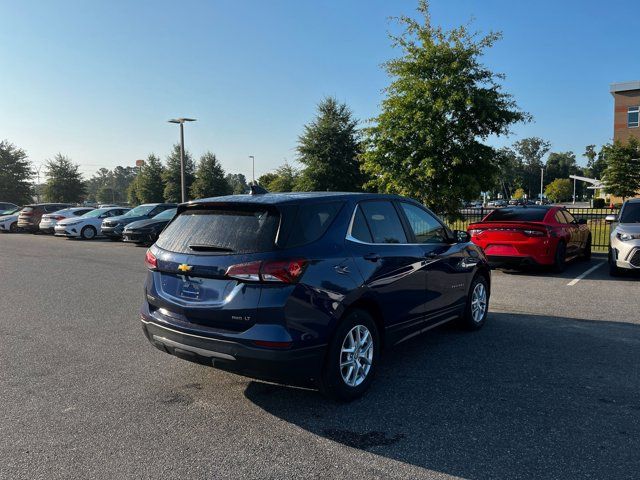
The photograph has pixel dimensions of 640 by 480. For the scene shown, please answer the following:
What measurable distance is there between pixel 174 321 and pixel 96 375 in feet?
4.33

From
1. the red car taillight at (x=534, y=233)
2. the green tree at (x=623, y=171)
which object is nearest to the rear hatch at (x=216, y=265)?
the red car taillight at (x=534, y=233)

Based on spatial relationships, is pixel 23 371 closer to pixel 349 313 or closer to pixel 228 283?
pixel 228 283

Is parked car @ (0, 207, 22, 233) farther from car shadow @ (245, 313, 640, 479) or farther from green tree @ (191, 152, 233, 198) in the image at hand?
car shadow @ (245, 313, 640, 479)

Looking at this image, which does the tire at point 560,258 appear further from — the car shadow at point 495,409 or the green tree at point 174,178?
the green tree at point 174,178

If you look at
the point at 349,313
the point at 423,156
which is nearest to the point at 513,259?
the point at 423,156

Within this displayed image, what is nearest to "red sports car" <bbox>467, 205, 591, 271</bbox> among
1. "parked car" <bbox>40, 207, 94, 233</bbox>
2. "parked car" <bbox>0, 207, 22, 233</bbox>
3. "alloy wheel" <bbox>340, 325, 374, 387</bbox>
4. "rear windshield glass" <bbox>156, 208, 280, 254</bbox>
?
"alloy wheel" <bbox>340, 325, 374, 387</bbox>

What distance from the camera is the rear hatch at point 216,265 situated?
144 inches

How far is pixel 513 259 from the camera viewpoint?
10430mm

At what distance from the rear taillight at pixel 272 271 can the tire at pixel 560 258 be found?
8.68 metres

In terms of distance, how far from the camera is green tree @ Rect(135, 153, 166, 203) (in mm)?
52938

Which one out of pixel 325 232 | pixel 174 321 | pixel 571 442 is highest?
pixel 325 232

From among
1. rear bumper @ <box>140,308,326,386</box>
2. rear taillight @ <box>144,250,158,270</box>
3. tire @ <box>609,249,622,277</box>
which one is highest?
rear taillight @ <box>144,250,158,270</box>

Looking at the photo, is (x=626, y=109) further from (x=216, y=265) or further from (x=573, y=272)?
(x=216, y=265)

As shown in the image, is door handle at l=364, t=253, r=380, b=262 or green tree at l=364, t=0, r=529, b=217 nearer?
door handle at l=364, t=253, r=380, b=262
